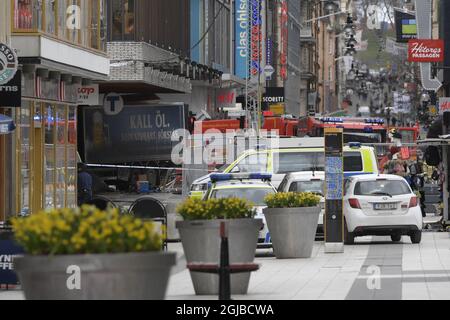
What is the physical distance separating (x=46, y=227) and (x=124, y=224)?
1.92 feet

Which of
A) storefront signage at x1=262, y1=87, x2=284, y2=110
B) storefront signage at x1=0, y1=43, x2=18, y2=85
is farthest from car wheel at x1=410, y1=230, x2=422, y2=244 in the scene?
storefront signage at x1=262, y1=87, x2=284, y2=110

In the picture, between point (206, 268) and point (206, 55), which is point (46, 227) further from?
point (206, 55)

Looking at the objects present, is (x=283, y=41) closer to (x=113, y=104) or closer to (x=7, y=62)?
(x=113, y=104)

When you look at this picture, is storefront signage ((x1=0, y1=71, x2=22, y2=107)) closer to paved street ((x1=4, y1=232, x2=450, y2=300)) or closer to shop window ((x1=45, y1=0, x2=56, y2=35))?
paved street ((x1=4, y1=232, x2=450, y2=300))

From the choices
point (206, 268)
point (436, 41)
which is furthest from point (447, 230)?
point (206, 268)

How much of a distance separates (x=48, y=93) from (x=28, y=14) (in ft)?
10.8

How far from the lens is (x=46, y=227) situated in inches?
416

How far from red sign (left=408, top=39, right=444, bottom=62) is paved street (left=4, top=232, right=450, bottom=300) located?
21.2 metres

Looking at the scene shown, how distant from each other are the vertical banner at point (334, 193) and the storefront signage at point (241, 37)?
39411 mm

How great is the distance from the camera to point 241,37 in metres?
68.5

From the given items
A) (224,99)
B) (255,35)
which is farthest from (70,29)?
(255,35)

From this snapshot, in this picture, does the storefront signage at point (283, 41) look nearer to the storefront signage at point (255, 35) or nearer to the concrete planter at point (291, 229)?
the storefront signage at point (255, 35)

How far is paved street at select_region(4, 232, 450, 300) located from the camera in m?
17.2

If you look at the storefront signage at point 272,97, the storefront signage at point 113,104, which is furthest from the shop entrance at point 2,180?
the storefront signage at point 272,97
